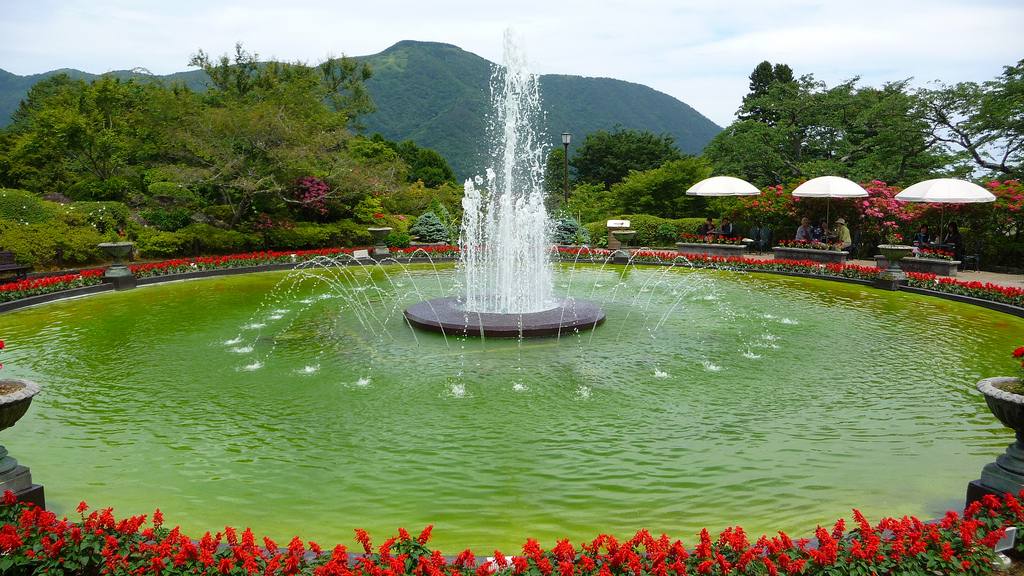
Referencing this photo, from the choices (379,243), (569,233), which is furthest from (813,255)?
(379,243)

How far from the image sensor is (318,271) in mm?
18000

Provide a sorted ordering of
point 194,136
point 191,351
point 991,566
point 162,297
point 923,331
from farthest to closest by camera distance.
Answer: point 194,136, point 162,297, point 923,331, point 191,351, point 991,566

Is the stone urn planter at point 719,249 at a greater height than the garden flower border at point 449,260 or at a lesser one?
greater

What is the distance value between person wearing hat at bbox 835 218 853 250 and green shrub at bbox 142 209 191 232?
21693 mm

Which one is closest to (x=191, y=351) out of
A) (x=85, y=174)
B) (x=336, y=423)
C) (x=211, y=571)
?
(x=336, y=423)

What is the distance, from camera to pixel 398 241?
2370 cm

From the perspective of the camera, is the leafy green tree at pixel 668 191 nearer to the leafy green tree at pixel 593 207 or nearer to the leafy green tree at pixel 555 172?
the leafy green tree at pixel 593 207

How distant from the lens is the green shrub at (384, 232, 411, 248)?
23.5 m

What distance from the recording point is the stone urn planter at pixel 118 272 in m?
14.3

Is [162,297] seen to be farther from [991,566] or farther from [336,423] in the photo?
[991,566]

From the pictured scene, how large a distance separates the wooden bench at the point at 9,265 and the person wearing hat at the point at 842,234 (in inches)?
860

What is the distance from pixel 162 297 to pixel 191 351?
17.9ft

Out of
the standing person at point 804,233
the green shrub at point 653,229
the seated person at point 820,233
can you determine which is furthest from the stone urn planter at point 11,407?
the green shrub at point 653,229

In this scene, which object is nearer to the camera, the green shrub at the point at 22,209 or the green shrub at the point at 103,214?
the green shrub at the point at 22,209
